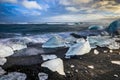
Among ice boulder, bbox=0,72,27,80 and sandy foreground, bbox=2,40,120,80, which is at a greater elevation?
ice boulder, bbox=0,72,27,80

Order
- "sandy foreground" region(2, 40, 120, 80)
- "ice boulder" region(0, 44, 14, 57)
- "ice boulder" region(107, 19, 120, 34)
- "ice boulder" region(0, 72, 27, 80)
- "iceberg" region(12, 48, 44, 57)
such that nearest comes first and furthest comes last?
1. "ice boulder" region(0, 72, 27, 80)
2. "sandy foreground" region(2, 40, 120, 80)
3. "ice boulder" region(0, 44, 14, 57)
4. "iceberg" region(12, 48, 44, 57)
5. "ice boulder" region(107, 19, 120, 34)

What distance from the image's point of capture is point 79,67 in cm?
265

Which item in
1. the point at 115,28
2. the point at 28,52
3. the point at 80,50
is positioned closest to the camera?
the point at 80,50

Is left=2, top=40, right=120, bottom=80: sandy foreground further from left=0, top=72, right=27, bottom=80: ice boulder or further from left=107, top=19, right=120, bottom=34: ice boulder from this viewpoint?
left=107, top=19, right=120, bottom=34: ice boulder

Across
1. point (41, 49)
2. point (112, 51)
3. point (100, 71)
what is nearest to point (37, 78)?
point (100, 71)

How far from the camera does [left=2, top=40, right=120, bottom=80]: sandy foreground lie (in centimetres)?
232

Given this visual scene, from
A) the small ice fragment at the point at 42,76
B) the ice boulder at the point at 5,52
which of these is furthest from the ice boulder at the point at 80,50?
the ice boulder at the point at 5,52

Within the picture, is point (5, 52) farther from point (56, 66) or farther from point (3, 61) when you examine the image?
point (56, 66)

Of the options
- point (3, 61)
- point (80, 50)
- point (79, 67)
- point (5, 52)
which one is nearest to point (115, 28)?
point (80, 50)

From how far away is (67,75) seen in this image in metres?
2.35

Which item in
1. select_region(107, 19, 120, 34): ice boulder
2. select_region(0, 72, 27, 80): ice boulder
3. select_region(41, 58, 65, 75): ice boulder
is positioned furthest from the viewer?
select_region(107, 19, 120, 34): ice boulder

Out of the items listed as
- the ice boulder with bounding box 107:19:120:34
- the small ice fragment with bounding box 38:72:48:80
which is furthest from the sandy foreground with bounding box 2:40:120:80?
the ice boulder with bounding box 107:19:120:34

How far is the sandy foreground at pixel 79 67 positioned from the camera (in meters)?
2.32

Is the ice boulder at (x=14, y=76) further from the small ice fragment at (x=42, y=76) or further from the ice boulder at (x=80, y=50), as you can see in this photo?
the ice boulder at (x=80, y=50)
